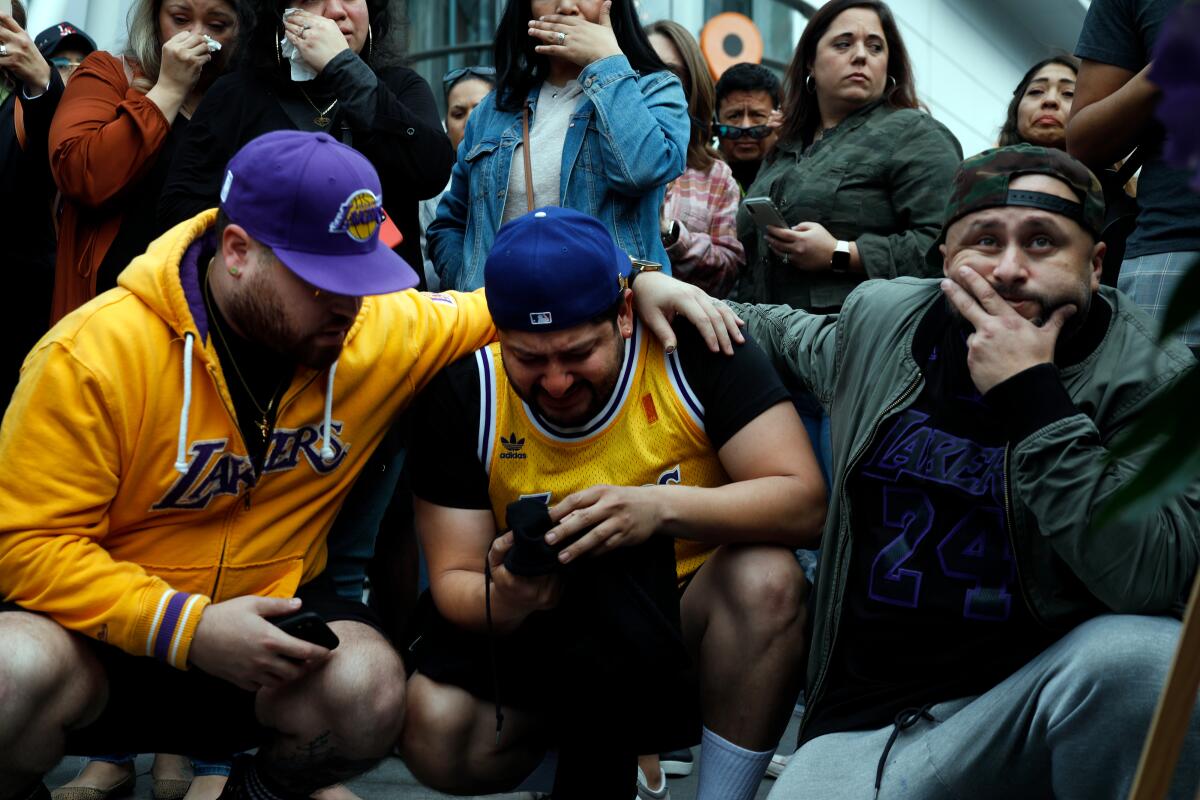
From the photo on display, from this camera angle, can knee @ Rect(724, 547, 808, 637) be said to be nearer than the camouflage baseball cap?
No

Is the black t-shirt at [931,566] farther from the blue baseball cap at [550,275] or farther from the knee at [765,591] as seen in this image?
the blue baseball cap at [550,275]

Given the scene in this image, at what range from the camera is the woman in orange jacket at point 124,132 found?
11.5ft

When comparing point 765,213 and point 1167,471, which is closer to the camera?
point 1167,471

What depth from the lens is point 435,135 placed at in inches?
134

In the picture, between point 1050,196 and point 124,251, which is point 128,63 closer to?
point 124,251

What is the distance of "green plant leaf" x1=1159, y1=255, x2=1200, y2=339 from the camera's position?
2.42 feet

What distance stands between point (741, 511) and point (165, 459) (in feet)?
3.71

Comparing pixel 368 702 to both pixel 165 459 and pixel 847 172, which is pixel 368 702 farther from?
pixel 847 172

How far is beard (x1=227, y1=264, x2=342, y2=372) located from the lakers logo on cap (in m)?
0.14

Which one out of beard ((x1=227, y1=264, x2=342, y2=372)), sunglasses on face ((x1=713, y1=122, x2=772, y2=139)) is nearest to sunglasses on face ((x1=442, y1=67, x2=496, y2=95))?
sunglasses on face ((x1=713, y1=122, x2=772, y2=139))

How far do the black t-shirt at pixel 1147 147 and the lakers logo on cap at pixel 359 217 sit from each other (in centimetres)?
156

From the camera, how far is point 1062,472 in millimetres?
2271

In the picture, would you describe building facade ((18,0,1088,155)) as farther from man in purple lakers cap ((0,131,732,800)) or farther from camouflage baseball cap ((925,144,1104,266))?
camouflage baseball cap ((925,144,1104,266))

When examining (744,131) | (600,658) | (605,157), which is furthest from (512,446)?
(744,131)
